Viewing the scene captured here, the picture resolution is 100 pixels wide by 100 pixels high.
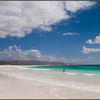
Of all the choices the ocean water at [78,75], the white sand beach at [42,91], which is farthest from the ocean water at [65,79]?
the white sand beach at [42,91]

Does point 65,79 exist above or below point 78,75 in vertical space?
above

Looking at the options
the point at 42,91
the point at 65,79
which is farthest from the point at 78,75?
the point at 42,91

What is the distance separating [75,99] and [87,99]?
0.66 m

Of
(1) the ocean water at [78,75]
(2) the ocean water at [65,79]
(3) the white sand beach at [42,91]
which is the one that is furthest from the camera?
(1) the ocean water at [78,75]

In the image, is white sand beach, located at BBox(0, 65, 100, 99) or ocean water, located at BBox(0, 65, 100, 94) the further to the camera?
ocean water, located at BBox(0, 65, 100, 94)

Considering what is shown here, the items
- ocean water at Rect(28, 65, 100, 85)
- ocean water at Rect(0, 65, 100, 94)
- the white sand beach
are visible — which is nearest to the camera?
the white sand beach

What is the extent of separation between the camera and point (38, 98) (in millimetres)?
6438

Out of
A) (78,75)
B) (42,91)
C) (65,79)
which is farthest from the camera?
(78,75)

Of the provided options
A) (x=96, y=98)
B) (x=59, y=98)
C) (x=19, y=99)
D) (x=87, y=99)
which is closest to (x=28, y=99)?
(x=19, y=99)

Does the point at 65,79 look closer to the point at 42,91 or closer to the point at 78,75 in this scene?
the point at 78,75

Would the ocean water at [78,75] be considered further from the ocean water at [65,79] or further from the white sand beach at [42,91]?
the white sand beach at [42,91]

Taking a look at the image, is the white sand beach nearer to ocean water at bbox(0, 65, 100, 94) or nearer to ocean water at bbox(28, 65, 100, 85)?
ocean water at bbox(0, 65, 100, 94)

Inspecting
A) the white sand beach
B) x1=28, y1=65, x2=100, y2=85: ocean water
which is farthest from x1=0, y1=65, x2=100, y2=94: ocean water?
the white sand beach

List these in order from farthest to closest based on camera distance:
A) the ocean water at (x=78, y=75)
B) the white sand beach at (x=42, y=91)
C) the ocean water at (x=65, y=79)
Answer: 1. the ocean water at (x=78, y=75)
2. the ocean water at (x=65, y=79)
3. the white sand beach at (x=42, y=91)
